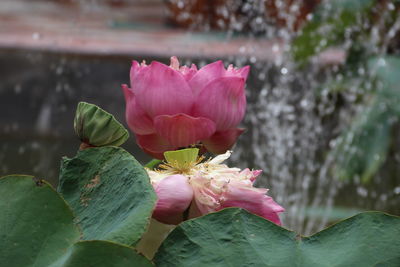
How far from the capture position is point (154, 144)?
1.38 feet

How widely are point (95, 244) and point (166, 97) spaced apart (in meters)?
0.12

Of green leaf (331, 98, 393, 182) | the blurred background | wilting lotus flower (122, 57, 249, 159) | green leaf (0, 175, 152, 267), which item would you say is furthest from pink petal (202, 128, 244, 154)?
the blurred background

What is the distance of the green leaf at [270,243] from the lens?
0.31m

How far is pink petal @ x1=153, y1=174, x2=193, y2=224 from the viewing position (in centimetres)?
34

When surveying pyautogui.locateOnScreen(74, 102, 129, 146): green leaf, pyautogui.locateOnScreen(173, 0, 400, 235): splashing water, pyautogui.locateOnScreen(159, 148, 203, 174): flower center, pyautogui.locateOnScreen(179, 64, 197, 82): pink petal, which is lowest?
pyautogui.locateOnScreen(173, 0, 400, 235): splashing water

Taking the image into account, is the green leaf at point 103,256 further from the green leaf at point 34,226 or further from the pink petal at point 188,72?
the pink petal at point 188,72

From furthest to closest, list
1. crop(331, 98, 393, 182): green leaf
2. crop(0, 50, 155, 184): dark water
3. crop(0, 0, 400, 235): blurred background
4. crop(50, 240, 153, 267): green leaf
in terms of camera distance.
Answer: crop(0, 50, 155, 184): dark water → crop(0, 0, 400, 235): blurred background → crop(331, 98, 393, 182): green leaf → crop(50, 240, 153, 267): green leaf

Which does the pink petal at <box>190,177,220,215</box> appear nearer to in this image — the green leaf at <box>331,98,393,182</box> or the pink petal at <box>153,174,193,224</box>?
the pink petal at <box>153,174,193,224</box>

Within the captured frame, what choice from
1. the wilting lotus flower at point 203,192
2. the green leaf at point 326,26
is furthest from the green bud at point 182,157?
the green leaf at point 326,26

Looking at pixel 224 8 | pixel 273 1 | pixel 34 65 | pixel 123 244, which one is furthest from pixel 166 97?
pixel 224 8

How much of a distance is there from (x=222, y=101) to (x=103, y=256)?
135 millimetres

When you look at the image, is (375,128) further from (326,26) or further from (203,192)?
(203,192)

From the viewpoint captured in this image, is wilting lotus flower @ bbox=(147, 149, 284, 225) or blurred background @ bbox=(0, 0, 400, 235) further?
blurred background @ bbox=(0, 0, 400, 235)

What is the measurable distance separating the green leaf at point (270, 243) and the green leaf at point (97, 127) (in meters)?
0.07
